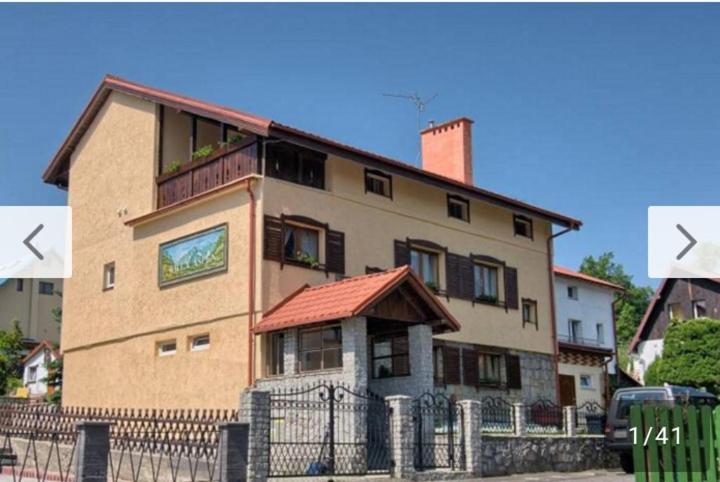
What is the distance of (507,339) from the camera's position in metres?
27.5

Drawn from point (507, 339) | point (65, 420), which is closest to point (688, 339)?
point (507, 339)

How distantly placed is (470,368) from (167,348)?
8556mm

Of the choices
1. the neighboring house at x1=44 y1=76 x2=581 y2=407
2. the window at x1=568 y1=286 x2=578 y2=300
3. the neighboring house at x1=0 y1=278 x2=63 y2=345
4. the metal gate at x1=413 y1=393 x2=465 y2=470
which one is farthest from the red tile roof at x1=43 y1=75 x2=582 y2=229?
the neighboring house at x1=0 y1=278 x2=63 y2=345

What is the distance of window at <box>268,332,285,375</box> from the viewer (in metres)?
20.4

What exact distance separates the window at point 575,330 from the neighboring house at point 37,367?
23124mm

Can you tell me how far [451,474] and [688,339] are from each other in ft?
84.4

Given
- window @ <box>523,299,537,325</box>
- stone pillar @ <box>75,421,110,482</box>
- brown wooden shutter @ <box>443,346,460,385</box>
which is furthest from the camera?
window @ <box>523,299,537,325</box>

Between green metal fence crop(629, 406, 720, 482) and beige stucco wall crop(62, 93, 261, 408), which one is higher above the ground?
beige stucco wall crop(62, 93, 261, 408)

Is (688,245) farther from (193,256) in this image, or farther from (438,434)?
(193,256)

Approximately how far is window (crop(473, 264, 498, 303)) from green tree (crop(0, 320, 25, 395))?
2005cm

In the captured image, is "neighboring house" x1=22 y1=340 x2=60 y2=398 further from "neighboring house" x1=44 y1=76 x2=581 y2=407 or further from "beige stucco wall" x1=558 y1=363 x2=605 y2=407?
"beige stucco wall" x1=558 y1=363 x2=605 y2=407

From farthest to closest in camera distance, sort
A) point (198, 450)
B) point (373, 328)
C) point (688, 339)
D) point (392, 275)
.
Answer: point (688, 339), point (373, 328), point (392, 275), point (198, 450)

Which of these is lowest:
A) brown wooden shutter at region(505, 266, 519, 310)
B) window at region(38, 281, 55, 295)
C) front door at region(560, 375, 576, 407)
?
front door at region(560, 375, 576, 407)

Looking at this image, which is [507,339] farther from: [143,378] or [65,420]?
[65,420]
